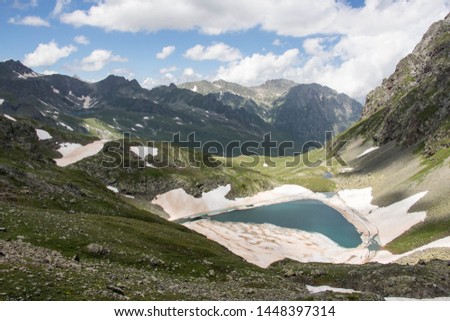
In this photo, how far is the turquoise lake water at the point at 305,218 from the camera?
132500 millimetres

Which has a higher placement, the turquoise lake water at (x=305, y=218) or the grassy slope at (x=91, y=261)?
the grassy slope at (x=91, y=261)

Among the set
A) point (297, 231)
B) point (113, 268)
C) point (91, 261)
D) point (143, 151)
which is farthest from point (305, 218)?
point (113, 268)

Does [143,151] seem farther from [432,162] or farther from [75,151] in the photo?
[432,162]

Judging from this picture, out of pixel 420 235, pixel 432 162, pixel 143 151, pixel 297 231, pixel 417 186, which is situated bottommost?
pixel 297 231

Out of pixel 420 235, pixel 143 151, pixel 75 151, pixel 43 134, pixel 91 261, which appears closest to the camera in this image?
pixel 91 261

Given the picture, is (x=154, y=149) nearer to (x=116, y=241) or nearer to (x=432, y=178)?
(x=432, y=178)

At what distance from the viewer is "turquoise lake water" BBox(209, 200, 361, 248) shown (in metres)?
132

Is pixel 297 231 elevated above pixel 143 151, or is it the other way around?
pixel 143 151

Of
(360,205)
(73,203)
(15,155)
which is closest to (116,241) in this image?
(73,203)

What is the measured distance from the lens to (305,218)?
161750mm

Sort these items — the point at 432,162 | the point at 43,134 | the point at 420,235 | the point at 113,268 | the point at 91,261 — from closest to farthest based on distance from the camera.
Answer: the point at 113,268
the point at 91,261
the point at 420,235
the point at 432,162
the point at 43,134

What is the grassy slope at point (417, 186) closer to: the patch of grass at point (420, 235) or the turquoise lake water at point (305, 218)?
the patch of grass at point (420, 235)

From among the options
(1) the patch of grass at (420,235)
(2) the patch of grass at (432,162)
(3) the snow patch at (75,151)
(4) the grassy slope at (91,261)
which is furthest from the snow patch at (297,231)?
(4) the grassy slope at (91,261)

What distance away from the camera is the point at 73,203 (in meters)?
65.8
